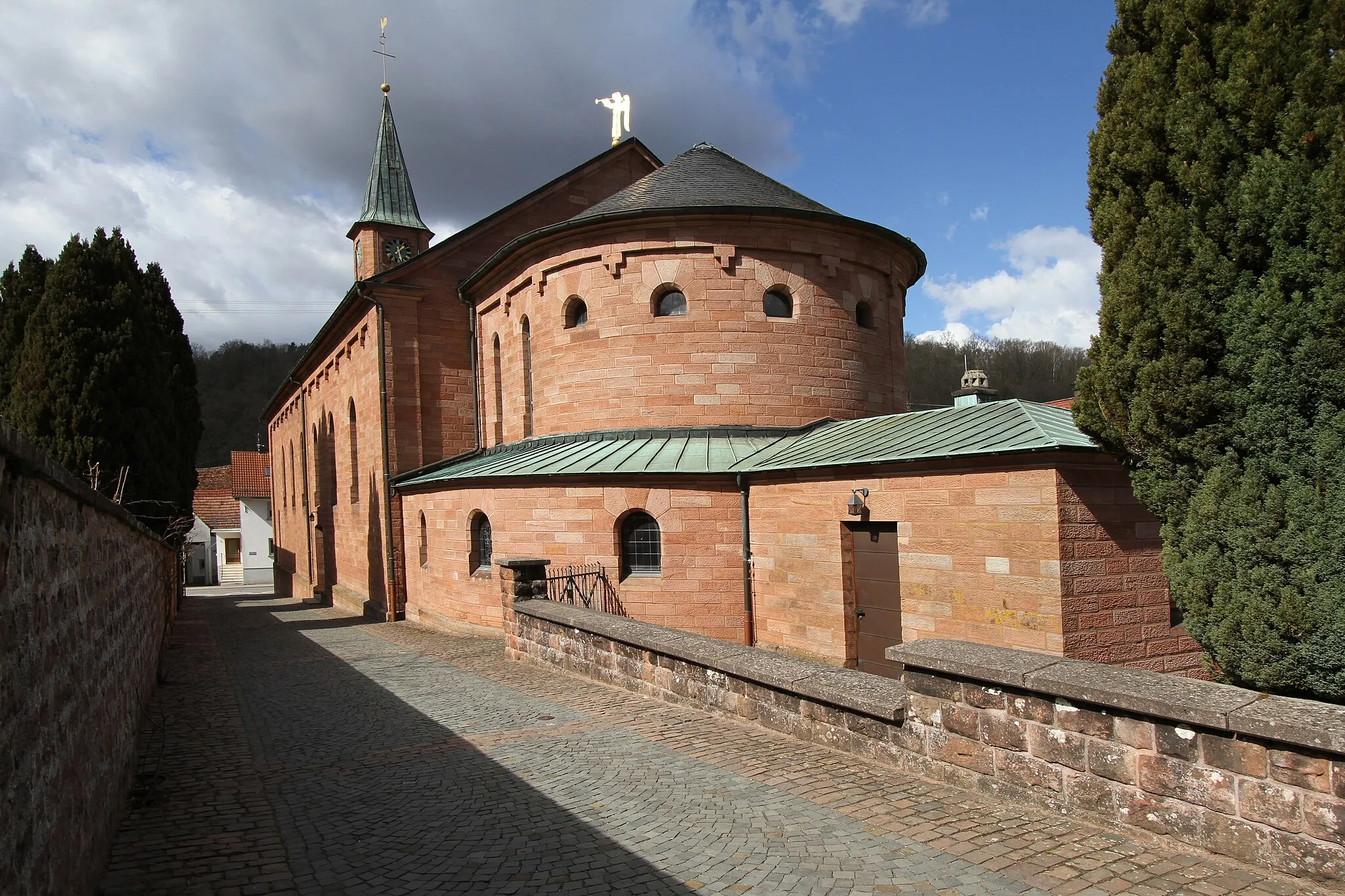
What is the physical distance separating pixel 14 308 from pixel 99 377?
319 centimetres

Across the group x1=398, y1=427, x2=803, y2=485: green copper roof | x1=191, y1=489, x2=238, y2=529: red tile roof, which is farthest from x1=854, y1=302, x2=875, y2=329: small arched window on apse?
x1=191, y1=489, x2=238, y2=529: red tile roof

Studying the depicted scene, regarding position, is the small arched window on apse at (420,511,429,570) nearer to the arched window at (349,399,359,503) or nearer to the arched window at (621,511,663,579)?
the arched window at (349,399,359,503)

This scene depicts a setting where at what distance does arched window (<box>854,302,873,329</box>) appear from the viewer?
17000mm

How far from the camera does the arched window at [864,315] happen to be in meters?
17.0

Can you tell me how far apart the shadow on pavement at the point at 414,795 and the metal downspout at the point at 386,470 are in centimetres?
753

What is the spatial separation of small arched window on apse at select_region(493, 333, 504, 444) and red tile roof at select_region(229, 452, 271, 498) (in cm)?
3539

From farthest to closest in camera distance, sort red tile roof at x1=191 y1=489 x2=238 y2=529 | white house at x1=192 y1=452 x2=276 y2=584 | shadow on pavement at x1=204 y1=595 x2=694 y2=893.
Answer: red tile roof at x1=191 y1=489 x2=238 y2=529, white house at x1=192 y1=452 x2=276 y2=584, shadow on pavement at x1=204 y1=595 x2=694 y2=893

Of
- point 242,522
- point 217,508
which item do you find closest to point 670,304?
point 242,522

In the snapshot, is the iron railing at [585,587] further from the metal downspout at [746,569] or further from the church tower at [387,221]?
the church tower at [387,221]

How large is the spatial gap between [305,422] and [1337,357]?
33.3 metres

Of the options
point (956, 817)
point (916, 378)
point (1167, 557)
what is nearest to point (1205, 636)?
point (1167, 557)

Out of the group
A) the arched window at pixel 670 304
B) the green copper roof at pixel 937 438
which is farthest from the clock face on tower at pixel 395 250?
the green copper roof at pixel 937 438

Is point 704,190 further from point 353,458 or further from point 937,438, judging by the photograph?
point 353,458

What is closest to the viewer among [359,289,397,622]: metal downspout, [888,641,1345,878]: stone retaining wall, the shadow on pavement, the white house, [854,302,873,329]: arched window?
[888,641,1345,878]: stone retaining wall
